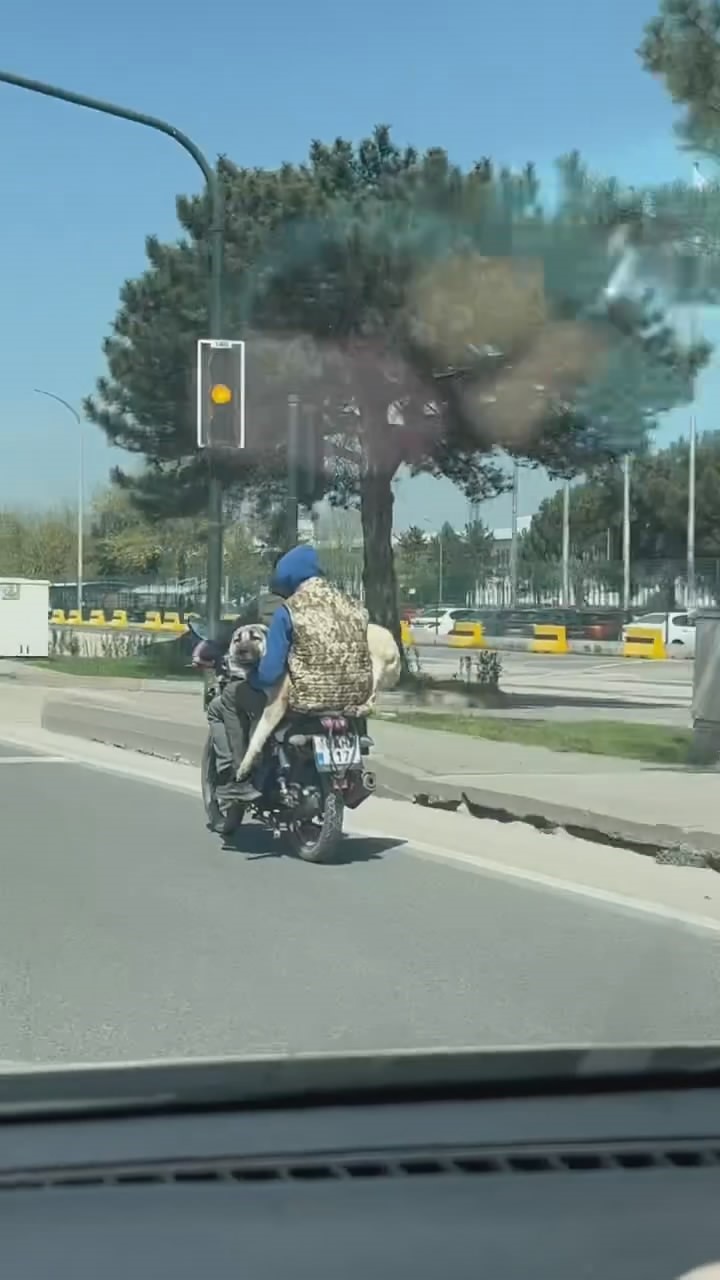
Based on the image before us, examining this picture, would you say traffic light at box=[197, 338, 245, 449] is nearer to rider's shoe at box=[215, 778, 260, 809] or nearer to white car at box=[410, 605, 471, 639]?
rider's shoe at box=[215, 778, 260, 809]

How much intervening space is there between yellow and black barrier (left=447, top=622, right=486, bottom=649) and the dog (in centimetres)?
4338

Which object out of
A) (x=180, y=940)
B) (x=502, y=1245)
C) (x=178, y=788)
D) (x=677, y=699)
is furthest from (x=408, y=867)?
(x=677, y=699)

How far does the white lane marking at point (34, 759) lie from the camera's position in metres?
17.1

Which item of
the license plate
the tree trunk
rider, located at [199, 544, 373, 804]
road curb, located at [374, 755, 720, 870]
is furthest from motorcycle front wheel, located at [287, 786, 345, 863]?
the tree trunk

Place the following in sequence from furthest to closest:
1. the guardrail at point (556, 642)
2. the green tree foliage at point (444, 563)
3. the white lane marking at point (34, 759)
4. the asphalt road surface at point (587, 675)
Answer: the green tree foliage at point (444, 563), the guardrail at point (556, 642), the asphalt road surface at point (587, 675), the white lane marking at point (34, 759)

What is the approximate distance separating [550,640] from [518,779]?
4054 centimetres

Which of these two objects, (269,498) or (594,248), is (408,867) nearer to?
(594,248)

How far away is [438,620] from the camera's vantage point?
63062 millimetres

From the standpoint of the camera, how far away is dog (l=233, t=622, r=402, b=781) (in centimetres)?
1004

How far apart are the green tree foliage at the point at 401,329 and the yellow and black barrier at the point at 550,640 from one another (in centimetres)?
2042

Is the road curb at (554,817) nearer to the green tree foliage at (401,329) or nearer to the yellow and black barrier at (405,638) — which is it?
the green tree foliage at (401,329)

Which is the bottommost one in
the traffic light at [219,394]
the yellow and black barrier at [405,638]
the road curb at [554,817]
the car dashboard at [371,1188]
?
the road curb at [554,817]

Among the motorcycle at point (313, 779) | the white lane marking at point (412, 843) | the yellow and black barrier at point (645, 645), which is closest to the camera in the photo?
the white lane marking at point (412, 843)

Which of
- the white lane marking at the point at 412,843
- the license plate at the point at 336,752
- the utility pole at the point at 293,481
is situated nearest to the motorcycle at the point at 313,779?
the license plate at the point at 336,752
